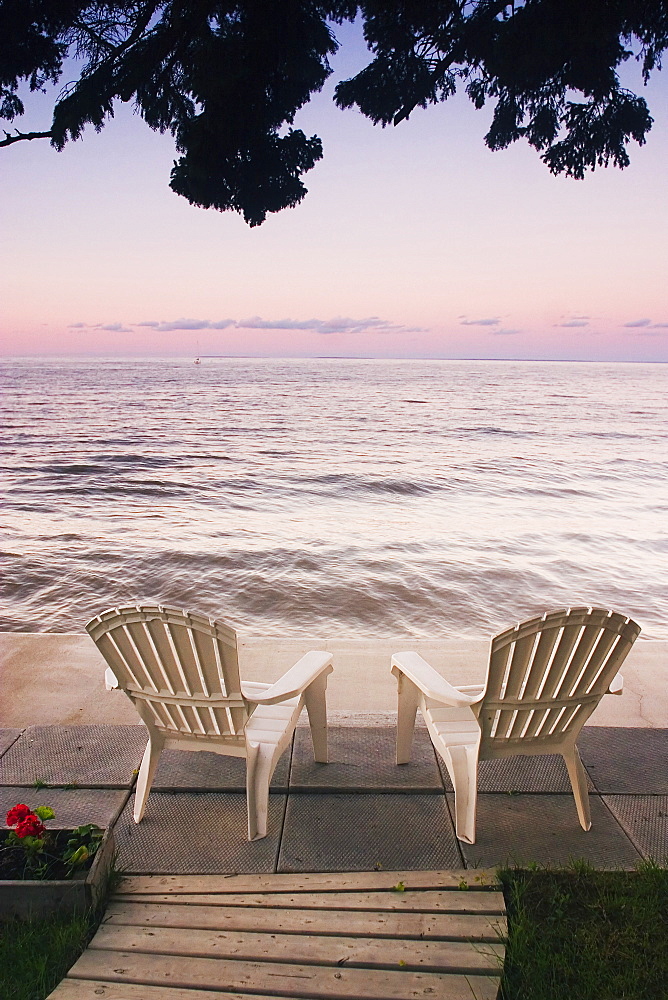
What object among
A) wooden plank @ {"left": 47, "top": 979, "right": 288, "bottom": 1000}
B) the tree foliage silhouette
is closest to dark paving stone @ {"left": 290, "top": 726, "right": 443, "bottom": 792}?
wooden plank @ {"left": 47, "top": 979, "right": 288, "bottom": 1000}

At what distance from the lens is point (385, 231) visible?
2741 cm

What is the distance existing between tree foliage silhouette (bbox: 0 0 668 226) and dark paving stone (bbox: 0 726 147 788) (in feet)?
9.52

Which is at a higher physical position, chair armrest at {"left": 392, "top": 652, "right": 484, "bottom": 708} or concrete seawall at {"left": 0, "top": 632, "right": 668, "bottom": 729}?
chair armrest at {"left": 392, "top": 652, "right": 484, "bottom": 708}

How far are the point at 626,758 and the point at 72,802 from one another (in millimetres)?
2501

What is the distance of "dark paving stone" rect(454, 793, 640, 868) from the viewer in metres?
2.64

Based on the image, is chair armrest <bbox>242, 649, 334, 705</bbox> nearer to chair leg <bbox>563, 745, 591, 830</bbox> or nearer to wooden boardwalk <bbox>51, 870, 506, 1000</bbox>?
wooden boardwalk <bbox>51, 870, 506, 1000</bbox>

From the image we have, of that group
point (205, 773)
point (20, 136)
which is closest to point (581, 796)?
point (205, 773)

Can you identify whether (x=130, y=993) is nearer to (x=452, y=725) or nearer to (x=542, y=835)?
(x=452, y=725)

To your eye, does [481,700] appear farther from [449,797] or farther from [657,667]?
[657,667]

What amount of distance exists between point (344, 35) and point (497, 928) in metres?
4.18

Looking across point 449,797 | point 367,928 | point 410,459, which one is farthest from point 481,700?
point 410,459

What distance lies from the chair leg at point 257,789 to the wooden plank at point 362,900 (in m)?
0.35

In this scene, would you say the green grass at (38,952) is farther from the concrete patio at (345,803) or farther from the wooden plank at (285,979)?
the concrete patio at (345,803)

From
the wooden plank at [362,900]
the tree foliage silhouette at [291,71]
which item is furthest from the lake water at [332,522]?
the wooden plank at [362,900]
